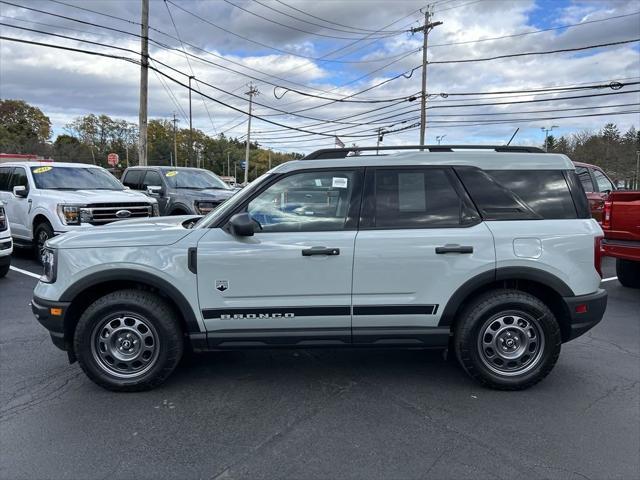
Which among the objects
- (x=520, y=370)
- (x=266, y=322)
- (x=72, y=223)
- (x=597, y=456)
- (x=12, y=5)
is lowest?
(x=597, y=456)

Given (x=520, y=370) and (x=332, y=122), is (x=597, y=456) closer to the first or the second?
(x=520, y=370)

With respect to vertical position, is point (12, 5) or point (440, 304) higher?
point (12, 5)

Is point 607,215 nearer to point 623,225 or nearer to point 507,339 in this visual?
point 623,225

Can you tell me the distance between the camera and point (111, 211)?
8.60 m

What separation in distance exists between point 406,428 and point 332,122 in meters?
35.9

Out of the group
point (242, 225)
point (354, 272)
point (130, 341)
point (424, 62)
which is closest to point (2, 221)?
point (130, 341)

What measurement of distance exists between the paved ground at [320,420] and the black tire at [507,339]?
6.4 inches

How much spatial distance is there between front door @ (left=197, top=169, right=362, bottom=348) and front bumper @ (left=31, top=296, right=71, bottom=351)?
1.08m

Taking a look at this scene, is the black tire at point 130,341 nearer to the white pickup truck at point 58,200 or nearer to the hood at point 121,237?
the hood at point 121,237

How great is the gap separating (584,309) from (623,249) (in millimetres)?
3994

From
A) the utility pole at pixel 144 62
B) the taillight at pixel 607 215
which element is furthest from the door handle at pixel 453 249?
the utility pole at pixel 144 62

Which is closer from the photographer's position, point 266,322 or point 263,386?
point 266,322

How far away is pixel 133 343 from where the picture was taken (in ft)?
12.2

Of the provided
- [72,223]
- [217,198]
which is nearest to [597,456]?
[72,223]
